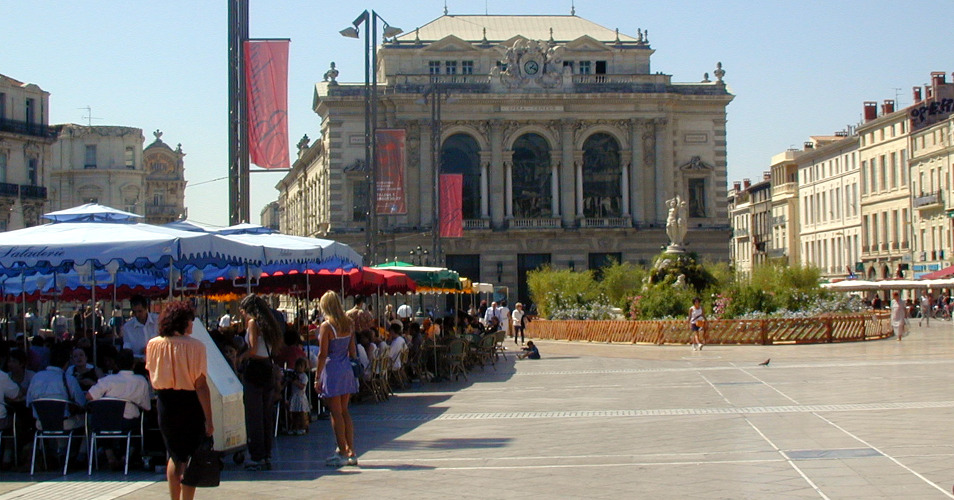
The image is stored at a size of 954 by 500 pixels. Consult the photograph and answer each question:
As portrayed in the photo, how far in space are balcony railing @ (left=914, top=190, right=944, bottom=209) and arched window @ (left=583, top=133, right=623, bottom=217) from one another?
19.9 meters

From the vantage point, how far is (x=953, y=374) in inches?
931

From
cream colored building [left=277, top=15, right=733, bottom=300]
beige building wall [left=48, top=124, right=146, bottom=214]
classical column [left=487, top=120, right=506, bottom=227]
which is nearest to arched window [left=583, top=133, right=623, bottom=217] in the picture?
cream colored building [left=277, top=15, right=733, bottom=300]

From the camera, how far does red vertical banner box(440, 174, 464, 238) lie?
48.5m

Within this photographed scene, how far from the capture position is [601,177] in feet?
239

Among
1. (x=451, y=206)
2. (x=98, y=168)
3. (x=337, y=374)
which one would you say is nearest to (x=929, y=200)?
(x=451, y=206)

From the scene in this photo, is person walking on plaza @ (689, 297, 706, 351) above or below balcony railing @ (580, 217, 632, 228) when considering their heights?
below

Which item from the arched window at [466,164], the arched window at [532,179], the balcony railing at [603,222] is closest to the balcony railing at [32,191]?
the arched window at [466,164]

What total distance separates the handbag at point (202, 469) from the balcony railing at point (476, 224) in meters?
61.7

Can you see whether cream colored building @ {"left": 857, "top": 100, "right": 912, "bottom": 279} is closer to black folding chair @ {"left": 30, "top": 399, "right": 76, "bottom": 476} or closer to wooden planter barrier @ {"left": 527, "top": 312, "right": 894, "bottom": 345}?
wooden planter barrier @ {"left": 527, "top": 312, "right": 894, "bottom": 345}

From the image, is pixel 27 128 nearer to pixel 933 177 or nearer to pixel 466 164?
pixel 466 164

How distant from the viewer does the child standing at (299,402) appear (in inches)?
654

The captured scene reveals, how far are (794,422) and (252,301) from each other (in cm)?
712

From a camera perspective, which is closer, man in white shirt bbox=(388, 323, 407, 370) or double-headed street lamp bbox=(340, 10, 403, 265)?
man in white shirt bbox=(388, 323, 407, 370)

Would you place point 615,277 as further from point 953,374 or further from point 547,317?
point 953,374
